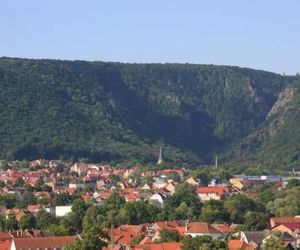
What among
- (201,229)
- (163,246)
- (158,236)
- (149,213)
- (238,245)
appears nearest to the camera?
(163,246)

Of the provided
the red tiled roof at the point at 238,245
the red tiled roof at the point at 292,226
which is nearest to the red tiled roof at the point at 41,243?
the red tiled roof at the point at 238,245

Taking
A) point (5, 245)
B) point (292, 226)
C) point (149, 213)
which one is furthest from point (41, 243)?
point (149, 213)

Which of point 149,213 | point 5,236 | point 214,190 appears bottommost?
point 214,190

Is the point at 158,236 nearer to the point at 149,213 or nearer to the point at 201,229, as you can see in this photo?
the point at 201,229

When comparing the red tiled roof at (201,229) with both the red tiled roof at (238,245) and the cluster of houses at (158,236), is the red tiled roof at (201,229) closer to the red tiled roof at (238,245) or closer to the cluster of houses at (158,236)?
the cluster of houses at (158,236)

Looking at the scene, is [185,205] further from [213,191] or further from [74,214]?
[213,191]

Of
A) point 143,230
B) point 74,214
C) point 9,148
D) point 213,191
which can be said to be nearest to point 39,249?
point 143,230

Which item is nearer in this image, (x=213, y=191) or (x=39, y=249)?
(x=39, y=249)
